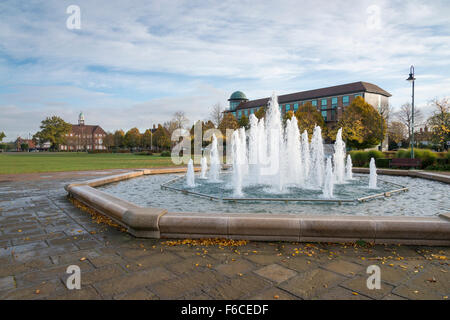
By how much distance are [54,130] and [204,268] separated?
361 ft

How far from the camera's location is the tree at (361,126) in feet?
137

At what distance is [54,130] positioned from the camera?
9706cm

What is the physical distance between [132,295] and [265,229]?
2.52 metres

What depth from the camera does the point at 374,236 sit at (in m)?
4.92

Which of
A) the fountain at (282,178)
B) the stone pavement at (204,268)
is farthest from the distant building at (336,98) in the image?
the stone pavement at (204,268)

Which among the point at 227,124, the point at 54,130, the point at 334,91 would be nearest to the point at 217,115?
the point at 227,124

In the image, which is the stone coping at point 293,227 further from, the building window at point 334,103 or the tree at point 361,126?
the building window at point 334,103

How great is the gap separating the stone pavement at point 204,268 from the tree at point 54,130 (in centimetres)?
10620

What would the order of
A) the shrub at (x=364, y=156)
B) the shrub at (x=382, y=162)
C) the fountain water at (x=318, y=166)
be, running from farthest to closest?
the shrub at (x=364, y=156), the shrub at (x=382, y=162), the fountain water at (x=318, y=166)

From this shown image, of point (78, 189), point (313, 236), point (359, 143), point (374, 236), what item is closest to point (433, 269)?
point (374, 236)

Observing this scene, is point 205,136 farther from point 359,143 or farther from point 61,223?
point 61,223

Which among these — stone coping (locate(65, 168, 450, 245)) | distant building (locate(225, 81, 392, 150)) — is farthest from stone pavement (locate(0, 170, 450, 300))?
distant building (locate(225, 81, 392, 150))

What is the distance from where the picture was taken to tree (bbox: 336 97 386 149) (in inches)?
1642
